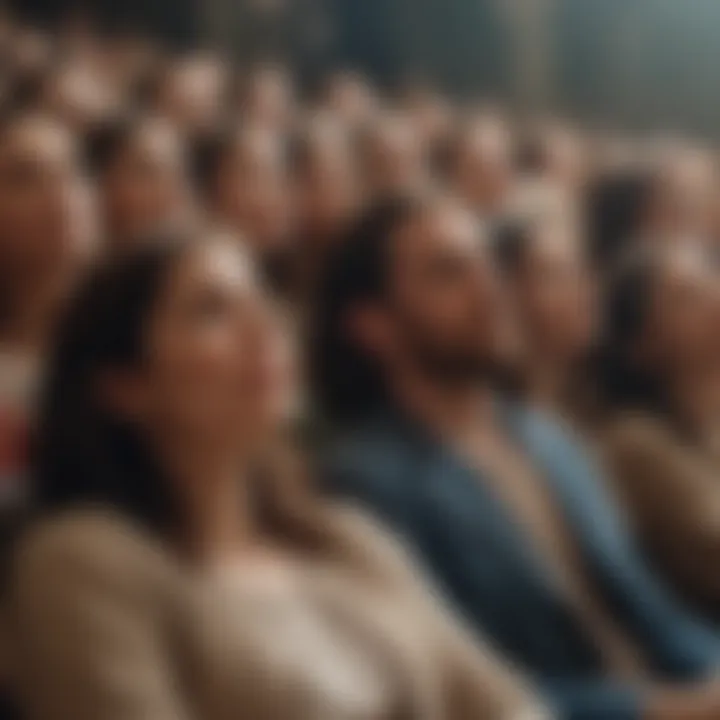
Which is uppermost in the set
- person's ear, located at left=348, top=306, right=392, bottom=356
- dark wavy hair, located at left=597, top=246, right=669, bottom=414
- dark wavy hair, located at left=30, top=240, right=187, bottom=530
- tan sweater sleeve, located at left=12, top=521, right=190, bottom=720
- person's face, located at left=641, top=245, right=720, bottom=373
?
person's face, located at left=641, top=245, right=720, bottom=373

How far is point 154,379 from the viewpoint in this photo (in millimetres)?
1482

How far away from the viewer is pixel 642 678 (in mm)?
1766

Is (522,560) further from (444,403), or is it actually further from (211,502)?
(211,502)

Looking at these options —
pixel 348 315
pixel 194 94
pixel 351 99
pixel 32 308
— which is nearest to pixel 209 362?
pixel 32 308

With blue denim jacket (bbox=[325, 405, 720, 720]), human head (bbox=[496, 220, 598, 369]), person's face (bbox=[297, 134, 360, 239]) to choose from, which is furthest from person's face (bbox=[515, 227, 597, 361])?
person's face (bbox=[297, 134, 360, 239])

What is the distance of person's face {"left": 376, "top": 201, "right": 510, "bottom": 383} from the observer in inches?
70.1

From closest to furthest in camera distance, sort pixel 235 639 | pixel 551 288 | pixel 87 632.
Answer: pixel 87 632 < pixel 235 639 < pixel 551 288

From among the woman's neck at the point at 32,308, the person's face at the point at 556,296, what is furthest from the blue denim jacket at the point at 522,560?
the woman's neck at the point at 32,308

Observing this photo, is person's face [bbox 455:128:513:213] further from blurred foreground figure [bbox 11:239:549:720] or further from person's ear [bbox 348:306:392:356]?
blurred foreground figure [bbox 11:239:549:720]

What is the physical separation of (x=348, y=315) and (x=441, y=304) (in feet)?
0.34

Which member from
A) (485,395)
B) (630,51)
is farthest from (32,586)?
(630,51)

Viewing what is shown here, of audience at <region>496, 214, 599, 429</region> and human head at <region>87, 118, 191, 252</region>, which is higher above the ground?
audience at <region>496, 214, 599, 429</region>

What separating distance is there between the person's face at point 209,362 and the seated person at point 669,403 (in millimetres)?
562

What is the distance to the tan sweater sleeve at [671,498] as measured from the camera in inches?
75.2
